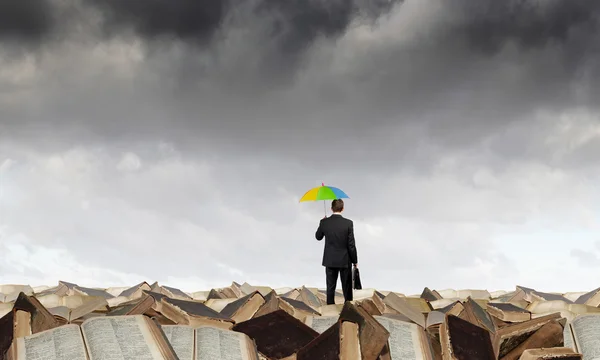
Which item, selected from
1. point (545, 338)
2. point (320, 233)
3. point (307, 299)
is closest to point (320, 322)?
point (545, 338)

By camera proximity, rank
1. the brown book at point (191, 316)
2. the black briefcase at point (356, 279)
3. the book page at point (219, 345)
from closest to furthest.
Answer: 1. the book page at point (219, 345)
2. the brown book at point (191, 316)
3. the black briefcase at point (356, 279)

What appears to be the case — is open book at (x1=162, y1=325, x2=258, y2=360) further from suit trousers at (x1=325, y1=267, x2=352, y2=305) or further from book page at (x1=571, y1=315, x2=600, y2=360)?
suit trousers at (x1=325, y1=267, x2=352, y2=305)

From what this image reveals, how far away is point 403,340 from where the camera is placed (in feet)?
11.6

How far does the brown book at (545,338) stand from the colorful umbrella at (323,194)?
167 inches

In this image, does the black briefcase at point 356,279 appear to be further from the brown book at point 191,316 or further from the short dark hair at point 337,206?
the brown book at point 191,316

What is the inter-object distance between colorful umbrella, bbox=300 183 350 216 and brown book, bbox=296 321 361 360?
4.58m

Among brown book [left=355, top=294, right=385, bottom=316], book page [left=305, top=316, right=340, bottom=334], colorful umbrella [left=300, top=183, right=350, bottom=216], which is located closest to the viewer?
book page [left=305, top=316, right=340, bottom=334]

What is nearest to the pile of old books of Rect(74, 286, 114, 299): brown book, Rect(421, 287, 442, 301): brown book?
Rect(421, 287, 442, 301): brown book

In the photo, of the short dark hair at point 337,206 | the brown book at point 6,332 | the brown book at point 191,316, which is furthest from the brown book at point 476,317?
the short dark hair at point 337,206

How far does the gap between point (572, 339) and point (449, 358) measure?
87 centimetres

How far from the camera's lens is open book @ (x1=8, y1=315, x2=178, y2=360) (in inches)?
117

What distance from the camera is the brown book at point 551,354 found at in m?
3.42

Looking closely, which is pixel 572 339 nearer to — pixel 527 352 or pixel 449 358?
pixel 527 352

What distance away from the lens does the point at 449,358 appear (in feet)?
11.2
